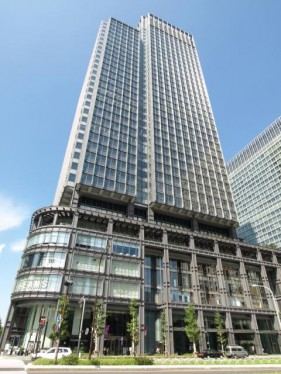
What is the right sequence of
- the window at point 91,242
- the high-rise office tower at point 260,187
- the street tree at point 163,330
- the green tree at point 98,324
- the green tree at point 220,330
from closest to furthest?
the green tree at point 98,324
the street tree at point 163,330
the green tree at point 220,330
the window at point 91,242
the high-rise office tower at point 260,187

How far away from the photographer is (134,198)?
68125 mm

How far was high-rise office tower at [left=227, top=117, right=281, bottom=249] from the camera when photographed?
128m

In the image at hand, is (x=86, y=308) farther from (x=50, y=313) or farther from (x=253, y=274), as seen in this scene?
(x=253, y=274)

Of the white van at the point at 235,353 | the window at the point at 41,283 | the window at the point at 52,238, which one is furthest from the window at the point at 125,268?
the white van at the point at 235,353

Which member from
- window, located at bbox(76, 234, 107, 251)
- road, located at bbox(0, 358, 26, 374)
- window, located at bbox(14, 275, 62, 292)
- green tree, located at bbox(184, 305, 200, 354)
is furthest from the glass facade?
road, located at bbox(0, 358, 26, 374)

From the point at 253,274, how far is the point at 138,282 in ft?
112

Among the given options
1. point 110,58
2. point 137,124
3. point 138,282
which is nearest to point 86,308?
point 138,282

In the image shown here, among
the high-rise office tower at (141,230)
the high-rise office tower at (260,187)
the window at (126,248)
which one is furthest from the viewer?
the high-rise office tower at (260,187)

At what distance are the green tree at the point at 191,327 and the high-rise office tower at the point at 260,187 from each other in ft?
276

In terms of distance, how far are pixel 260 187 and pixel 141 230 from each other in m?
102

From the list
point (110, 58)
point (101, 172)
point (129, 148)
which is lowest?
point (101, 172)

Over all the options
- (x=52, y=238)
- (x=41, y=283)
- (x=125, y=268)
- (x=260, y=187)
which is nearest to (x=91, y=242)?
(x=52, y=238)

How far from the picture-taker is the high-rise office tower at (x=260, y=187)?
128 m

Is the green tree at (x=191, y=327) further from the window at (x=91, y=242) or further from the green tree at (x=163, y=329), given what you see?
the window at (x=91, y=242)
